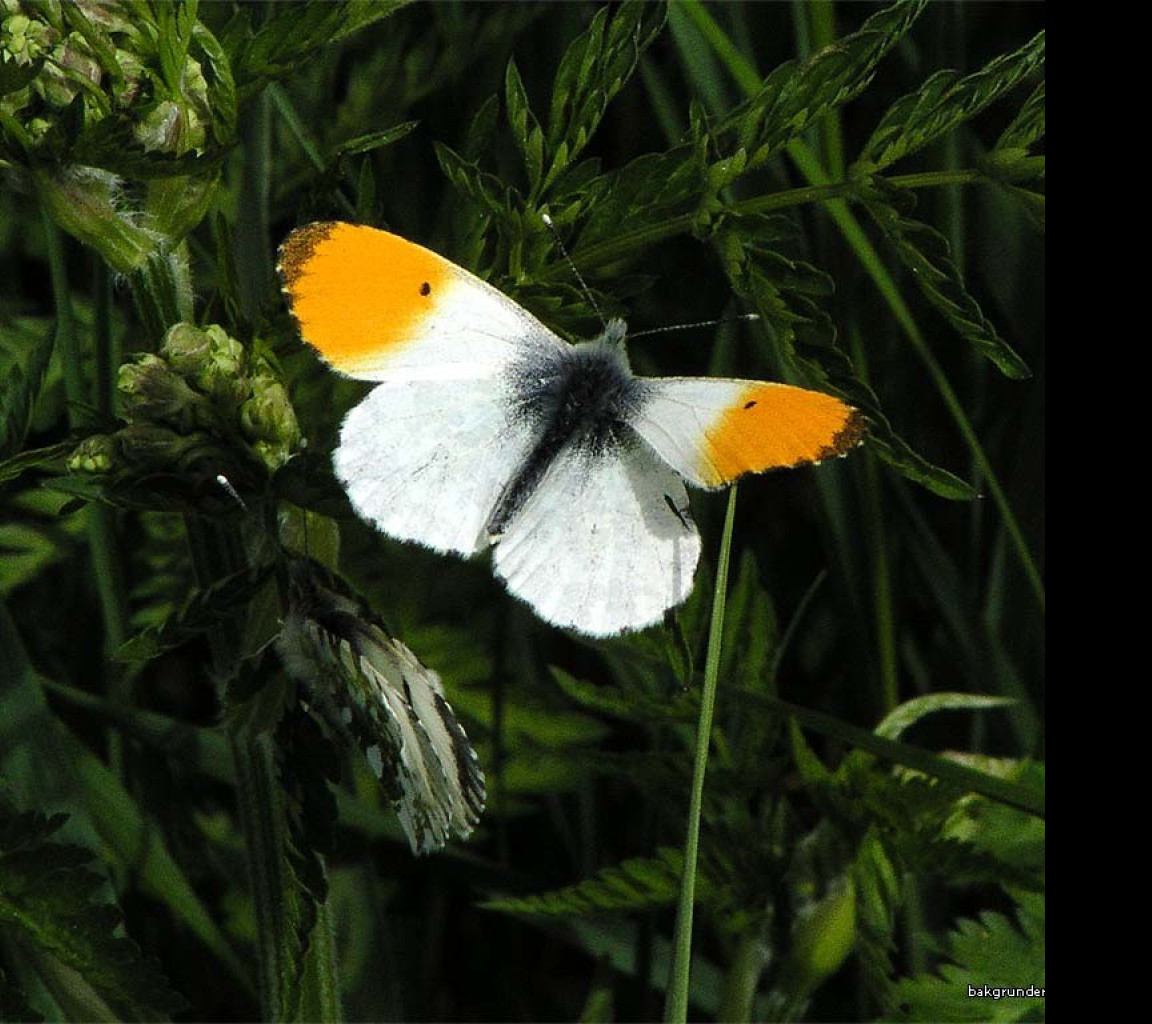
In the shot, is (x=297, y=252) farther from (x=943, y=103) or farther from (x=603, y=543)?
(x=943, y=103)

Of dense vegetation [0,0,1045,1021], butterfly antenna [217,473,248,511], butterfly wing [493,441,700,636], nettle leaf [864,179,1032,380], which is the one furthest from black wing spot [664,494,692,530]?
butterfly antenna [217,473,248,511]

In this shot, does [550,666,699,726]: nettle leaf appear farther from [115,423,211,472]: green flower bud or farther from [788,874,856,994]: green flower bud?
[115,423,211,472]: green flower bud

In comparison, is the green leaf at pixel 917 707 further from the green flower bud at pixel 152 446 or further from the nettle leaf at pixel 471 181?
the green flower bud at pixel 152 446

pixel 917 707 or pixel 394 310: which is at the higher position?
pixel 394 310

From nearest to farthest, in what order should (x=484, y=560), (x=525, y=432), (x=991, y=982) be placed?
1. (x=525, y=432)
2. (x=991, y=982)
3. (x=484, y=560)

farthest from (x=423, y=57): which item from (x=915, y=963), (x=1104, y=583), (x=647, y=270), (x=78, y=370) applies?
(x=915, y=963)

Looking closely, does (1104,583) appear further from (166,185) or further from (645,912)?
(166,185)

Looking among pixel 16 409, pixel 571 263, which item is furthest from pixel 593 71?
pixel 16 409
